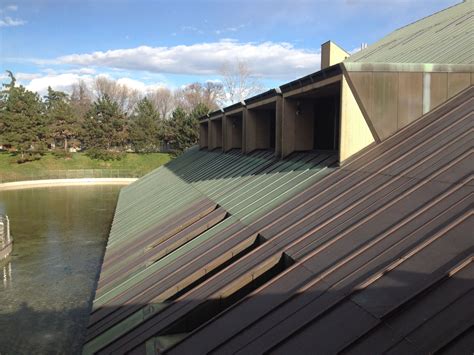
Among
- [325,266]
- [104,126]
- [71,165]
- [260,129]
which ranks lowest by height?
[71,165]

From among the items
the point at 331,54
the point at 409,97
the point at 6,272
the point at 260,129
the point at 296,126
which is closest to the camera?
the point at 409,97

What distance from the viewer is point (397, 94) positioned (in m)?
10.2

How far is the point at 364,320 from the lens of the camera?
447cm

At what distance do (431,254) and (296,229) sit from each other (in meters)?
2.96

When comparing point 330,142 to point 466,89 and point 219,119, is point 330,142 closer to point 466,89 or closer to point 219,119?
point 466,89

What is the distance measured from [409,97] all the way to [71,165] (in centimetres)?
5925

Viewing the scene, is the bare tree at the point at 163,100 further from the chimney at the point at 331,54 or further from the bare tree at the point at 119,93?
the chimney at the point at 331,54

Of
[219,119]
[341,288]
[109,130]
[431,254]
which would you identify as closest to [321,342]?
[341,288]

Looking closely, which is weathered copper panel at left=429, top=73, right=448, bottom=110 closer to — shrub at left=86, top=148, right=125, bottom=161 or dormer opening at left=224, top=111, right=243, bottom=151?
dormer opening at left=224, top=111, right=243, bottom=151

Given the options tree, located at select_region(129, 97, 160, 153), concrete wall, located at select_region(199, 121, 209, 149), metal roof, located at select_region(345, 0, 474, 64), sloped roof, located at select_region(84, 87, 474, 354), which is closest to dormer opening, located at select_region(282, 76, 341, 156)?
metal roof, located at select_region(345, 0, 474, 64)

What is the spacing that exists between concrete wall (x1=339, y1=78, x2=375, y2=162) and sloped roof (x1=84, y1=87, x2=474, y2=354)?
279mm

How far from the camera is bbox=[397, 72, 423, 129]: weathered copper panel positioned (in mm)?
10109

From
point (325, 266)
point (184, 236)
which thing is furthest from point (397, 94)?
point (184, 236)

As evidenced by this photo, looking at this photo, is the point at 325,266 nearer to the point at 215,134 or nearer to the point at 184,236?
the point at 184,236
